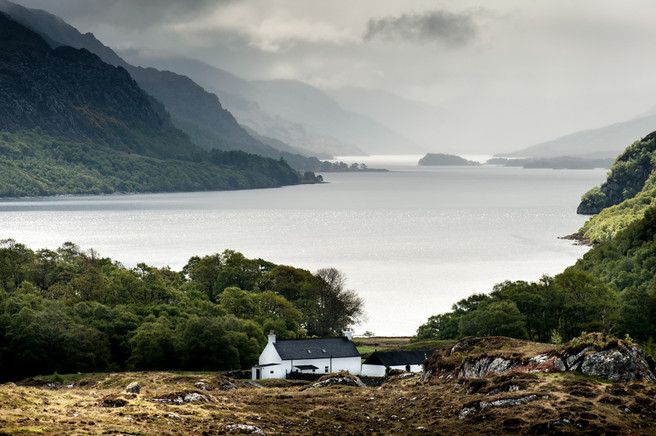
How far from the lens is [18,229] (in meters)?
197

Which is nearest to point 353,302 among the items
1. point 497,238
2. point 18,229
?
point 497,238

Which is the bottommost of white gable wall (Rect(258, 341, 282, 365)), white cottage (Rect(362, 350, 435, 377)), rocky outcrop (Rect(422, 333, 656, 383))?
white cottage (Rect(362, 350, 435, 377))

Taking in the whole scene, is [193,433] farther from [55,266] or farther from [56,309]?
[55,266]

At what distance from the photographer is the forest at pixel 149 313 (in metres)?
62.9

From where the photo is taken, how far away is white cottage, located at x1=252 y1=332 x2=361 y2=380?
59.6 meters

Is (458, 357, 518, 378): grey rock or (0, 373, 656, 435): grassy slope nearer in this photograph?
(0, 373, 656, 435): grassy slope

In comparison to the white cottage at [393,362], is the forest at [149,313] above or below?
above

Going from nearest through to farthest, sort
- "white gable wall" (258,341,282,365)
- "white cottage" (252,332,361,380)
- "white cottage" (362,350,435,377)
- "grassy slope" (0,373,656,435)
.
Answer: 1. "grassy slope" (0,373,656,435)
2. "white cottage" (252,332,361,380)
3. "white gable wall" (258,341,282,365)
4. "white cottage" (362,350,435,377)

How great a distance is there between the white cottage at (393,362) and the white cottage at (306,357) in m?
1.06

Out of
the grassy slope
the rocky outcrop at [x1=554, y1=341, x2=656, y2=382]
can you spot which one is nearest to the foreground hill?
the grassy slope

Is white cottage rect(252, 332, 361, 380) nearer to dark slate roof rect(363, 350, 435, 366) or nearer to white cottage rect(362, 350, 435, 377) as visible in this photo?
white cottage rect(362, 350, 435, 377)

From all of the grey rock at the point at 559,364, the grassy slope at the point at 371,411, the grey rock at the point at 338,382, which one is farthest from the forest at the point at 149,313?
the grey rock at the point at 559,364

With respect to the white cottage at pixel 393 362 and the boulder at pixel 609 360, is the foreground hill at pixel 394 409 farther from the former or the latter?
the white cottage at pixel 393 362

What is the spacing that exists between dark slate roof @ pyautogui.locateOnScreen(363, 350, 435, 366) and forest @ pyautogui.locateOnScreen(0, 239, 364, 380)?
1115 cm
